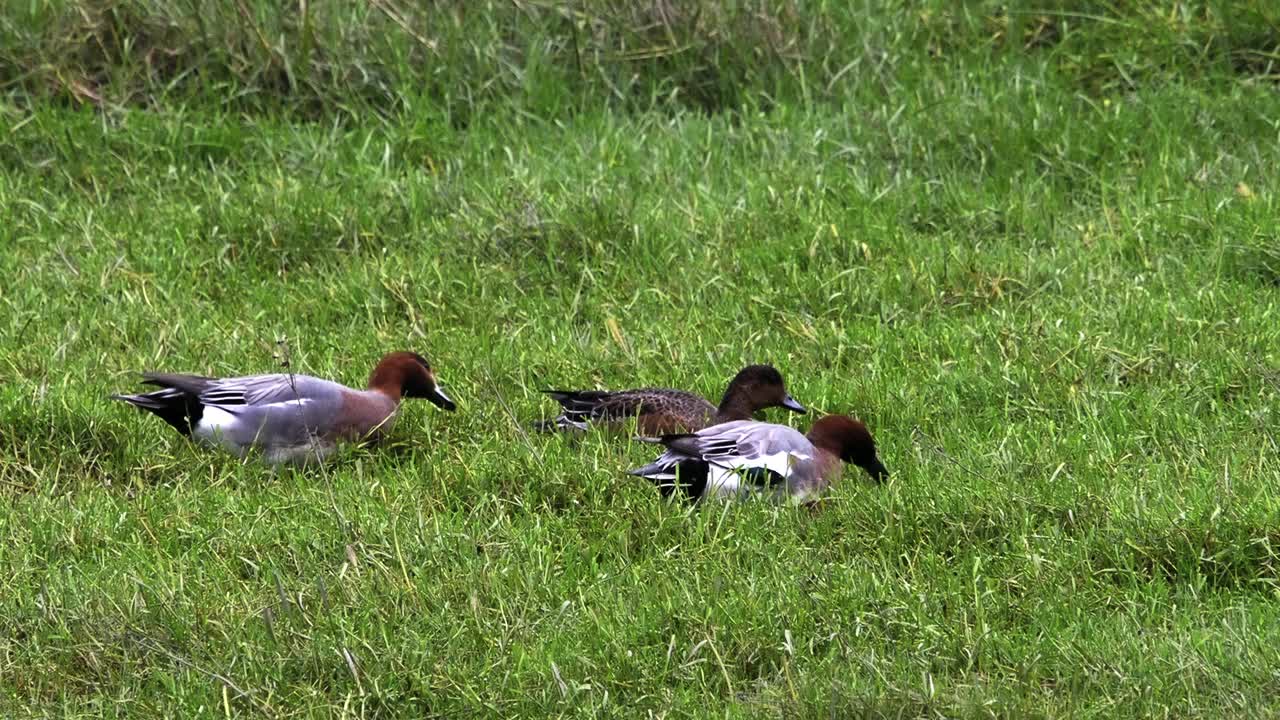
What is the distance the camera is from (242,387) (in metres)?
5.78

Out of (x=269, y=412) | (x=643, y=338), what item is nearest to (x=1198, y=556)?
(x=643, y=338)

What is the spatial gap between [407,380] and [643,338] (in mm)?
975

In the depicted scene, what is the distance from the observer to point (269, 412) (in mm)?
5633

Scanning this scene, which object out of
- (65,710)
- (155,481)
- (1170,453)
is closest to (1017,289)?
(1170,453)

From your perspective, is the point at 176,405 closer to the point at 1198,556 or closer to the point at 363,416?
the point at 363,416

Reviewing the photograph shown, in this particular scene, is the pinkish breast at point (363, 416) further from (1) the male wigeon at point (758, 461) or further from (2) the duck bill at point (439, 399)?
(1) the male wigeon at point (758, 461)

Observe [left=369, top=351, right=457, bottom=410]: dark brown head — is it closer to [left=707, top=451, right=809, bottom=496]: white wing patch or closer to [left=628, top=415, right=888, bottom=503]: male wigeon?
[left=628, top=415, right=888, bottom=503]: male wigeon

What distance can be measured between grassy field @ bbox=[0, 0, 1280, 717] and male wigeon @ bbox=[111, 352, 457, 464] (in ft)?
0.28

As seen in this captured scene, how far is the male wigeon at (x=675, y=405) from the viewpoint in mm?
5758

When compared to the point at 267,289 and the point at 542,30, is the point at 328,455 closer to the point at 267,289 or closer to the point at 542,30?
the point at 267,289

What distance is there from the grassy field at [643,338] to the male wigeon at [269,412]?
9cm

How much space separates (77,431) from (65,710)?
178 cm

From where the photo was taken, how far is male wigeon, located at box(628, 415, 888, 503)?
5223mm

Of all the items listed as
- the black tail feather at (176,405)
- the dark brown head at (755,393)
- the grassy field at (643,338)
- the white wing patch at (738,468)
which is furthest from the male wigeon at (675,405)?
the black tail feather at (176,405)
